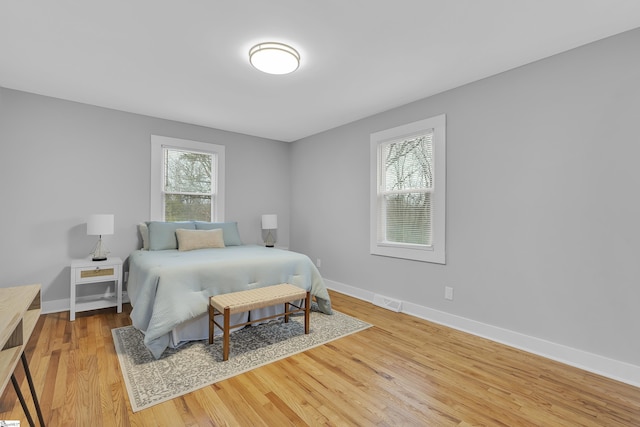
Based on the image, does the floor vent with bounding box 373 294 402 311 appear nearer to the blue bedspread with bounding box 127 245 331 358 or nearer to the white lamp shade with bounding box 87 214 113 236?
the blue bedspread with bounding box 127 245 331 358

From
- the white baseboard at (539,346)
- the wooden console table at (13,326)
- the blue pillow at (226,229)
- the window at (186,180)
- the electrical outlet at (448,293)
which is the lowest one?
the white baseboard at (539,346)

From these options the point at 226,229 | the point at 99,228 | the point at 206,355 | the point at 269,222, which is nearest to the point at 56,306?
the point at 99,228

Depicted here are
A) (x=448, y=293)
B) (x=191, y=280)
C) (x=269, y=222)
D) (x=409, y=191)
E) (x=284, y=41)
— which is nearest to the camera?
(x=284, y=41)

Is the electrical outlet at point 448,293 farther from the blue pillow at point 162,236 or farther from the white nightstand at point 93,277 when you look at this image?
the white nightstand at point 93,277

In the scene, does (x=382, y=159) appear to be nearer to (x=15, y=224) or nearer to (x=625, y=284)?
(x=625, y=284)

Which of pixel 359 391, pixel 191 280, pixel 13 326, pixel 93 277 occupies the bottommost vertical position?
pixel 359 391

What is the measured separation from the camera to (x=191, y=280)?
8.59 ft

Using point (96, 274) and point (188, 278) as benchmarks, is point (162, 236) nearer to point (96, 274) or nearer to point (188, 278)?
point (96, 274)

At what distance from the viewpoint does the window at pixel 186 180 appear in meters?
4.12

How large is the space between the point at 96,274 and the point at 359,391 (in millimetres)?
3013

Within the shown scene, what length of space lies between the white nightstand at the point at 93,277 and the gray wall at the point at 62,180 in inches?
13.4

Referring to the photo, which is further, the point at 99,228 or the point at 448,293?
the point at 99,228

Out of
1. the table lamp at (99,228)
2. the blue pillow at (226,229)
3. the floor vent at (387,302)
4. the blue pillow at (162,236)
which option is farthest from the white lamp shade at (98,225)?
the floor vent at (387,302)

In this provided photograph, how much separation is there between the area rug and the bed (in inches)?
5.5
